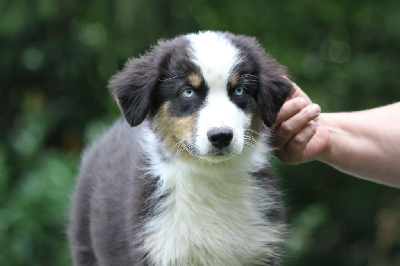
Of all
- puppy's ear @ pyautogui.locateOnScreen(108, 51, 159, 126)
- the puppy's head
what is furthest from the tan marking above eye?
puppy's ear @ pyautogui.locateOnScreen(108, 51, 159, 126)

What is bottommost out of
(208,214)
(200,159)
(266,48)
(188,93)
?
(208,214)

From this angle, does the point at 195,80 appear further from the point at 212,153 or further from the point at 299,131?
the point at 299,131

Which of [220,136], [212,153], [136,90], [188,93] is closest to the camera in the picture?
[220,136]

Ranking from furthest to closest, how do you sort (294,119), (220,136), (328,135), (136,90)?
(328,135), (294,119), (136,90), (220,136)

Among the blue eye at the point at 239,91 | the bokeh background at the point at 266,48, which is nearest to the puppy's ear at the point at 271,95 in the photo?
the blue eye at the point at 239,91

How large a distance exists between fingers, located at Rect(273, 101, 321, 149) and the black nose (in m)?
0.74

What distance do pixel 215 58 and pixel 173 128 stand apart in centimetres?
47

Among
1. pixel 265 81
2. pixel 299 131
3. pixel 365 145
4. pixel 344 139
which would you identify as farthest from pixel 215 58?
pixel 365 145

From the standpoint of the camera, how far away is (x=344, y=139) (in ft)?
16.9

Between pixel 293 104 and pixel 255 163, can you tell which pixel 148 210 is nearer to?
pixel 255 163

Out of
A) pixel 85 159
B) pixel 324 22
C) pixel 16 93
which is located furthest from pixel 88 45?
pixel 85 159

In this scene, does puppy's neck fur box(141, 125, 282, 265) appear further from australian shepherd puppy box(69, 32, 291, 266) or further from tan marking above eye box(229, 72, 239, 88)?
tan marking above eye box(229, 72, 239, 88)

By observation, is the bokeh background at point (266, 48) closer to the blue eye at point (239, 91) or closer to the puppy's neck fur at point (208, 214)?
the puppy's neck fur at point (208, 214)

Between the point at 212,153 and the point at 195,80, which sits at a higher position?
the point at 195,80
